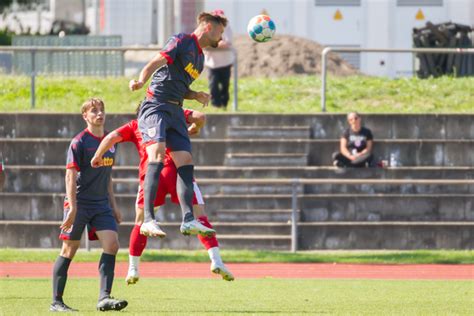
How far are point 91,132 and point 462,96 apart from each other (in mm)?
15452

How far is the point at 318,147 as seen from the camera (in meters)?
24.8

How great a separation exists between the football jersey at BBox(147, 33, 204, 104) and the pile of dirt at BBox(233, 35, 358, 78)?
58.6 feet

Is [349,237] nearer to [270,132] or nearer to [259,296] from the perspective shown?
[270,132]

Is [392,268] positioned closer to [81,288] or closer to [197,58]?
[81,288]

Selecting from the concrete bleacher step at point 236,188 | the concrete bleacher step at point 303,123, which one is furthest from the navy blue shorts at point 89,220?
the concrete bleacher step at point 303,123

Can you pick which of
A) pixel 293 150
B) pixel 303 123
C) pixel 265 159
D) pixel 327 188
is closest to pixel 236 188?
pixel 265 159

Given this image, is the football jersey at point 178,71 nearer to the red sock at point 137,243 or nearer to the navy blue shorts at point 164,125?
the navy blue shorts at point 164,125

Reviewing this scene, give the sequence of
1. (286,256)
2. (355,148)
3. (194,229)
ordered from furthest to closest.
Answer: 1. (355,148)
2. (286,256)
3. (194,229)

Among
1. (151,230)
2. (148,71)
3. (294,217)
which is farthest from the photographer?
(294,217)

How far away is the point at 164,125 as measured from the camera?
1336 cm

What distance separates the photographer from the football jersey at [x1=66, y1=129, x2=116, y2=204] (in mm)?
13438

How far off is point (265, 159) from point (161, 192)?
1089 cm

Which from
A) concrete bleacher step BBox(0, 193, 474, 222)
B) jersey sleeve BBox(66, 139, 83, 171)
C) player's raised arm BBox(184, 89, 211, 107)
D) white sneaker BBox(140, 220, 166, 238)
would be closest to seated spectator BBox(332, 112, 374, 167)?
concrete bleacher step BBox(0, 193, 474, 222)

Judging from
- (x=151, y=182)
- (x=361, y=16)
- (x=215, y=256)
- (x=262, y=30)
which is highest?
(x=361, y=16)
